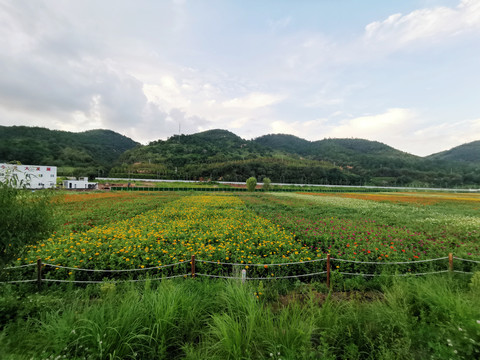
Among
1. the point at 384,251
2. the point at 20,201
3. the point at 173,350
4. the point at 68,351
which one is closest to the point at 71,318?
the point at 68,351

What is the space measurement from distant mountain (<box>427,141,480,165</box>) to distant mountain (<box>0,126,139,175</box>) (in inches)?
9521

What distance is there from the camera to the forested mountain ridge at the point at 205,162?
9494 cm

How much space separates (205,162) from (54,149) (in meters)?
79.6

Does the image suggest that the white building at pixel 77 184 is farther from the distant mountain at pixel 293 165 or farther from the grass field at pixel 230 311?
the grass field at pixel 230 311

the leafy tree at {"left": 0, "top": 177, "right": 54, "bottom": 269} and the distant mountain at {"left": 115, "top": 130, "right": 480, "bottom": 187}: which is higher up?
the distant mountain at {"left": 115, "top": 130, "right": 480, "bottom": 187}

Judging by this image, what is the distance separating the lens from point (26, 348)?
9.62 feet

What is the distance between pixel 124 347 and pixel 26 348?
148cm

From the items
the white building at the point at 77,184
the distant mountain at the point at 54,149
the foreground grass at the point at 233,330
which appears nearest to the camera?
the foreground grass at the point at 233,330

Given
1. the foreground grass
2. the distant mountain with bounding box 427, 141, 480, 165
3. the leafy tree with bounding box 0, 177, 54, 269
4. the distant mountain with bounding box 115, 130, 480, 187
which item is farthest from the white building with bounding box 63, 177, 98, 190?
the distant mountain with bounding box 427, 141, 480, 165

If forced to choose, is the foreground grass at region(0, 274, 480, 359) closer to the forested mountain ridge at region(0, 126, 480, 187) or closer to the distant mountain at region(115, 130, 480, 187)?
the forested mountain ridge at region(0, 126, 480, 187)

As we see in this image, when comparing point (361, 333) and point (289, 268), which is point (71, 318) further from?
point (289, 268)

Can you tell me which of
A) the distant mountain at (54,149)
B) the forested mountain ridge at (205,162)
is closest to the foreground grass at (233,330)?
the forested mountain ridge at (205,162)

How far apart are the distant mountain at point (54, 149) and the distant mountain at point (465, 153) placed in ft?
793

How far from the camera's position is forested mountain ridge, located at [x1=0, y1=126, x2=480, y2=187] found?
9494 cm
